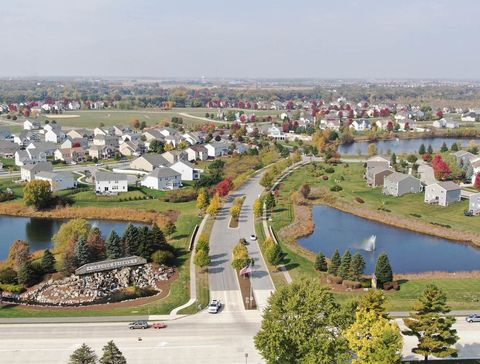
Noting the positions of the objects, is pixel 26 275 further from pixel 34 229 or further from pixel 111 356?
pixel 34 229

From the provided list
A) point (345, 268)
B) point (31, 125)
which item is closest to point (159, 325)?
point (345, 268)

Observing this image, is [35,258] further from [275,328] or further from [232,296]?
[275,328]

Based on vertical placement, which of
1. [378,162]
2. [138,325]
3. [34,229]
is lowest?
[34,229]

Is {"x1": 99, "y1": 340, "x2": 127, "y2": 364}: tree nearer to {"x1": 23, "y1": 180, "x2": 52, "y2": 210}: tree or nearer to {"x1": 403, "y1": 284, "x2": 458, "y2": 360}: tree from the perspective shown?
{"x1": 403, "y1": 284, "x2": 458, "y2": 360}: tree

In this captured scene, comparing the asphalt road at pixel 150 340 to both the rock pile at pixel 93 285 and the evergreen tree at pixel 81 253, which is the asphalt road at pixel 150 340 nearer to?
the rock pile at pixel 93 285

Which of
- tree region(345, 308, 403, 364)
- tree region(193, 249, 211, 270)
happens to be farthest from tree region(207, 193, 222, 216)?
tree region(345, 308, 403, 364)

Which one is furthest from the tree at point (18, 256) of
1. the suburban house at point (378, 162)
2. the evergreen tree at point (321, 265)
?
the suburban house at point (378, 162)
